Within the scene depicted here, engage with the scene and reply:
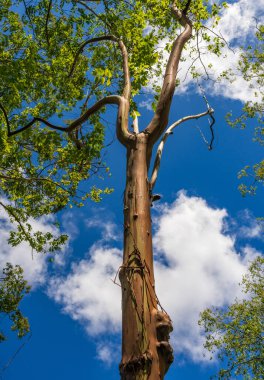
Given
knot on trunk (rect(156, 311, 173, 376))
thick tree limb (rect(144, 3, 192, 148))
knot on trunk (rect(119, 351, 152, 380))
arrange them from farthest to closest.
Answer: thick tree limb (rect(144, 3, 192, 148)) → knot on trunk (rect(156, 311, 173, 376)) → knot on trunk (rect(119, 351, 152, 380))

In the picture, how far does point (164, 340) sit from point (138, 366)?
1.29 feet

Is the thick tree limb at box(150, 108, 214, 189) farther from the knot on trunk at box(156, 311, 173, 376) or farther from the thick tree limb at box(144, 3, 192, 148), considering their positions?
the knot on trunk at box(156, 311, 173, 376)

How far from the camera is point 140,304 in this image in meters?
2.91

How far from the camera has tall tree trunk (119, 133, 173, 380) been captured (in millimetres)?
2617

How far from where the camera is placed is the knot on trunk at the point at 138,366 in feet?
8.41

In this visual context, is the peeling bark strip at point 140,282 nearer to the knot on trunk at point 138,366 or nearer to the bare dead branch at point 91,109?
the knot on trunk at point 138,366

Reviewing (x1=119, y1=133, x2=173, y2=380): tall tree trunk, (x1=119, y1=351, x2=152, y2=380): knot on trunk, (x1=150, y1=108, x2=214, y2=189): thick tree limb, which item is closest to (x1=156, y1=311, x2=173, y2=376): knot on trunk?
(x1=119, y1=133, x2=173, y2=380): tall tree trunk

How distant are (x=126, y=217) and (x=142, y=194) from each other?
32 centimetres

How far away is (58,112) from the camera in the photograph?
11008mm

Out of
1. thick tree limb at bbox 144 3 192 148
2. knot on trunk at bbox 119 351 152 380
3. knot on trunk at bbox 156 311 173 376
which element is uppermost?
thick tree limb at bbox 144 3 192 148

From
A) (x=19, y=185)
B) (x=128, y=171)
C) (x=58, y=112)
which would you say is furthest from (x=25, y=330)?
(x=128, y=171)

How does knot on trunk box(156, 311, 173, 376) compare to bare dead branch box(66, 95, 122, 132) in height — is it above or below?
below

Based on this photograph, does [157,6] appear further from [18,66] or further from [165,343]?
[165,343]

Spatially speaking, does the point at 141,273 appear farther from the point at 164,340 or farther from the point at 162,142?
the point at 162,142
